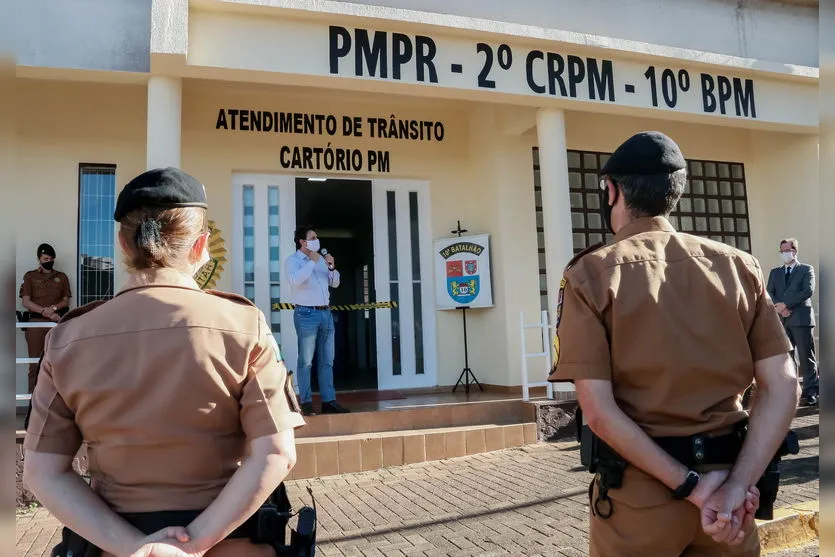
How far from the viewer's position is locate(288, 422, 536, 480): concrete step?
5.41 m

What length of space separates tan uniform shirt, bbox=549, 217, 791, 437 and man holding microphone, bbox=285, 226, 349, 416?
4.50 meters

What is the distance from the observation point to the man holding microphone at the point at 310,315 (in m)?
6.03

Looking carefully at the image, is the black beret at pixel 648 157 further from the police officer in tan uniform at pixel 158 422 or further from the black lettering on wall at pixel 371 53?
the black lettering on wall at pixel 371 53

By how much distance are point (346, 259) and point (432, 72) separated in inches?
300

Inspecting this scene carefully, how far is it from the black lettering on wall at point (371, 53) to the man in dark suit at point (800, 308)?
520cm

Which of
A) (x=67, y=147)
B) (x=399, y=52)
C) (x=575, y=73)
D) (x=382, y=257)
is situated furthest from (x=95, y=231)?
(x=575, y=73)

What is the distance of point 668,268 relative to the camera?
176 centimetres

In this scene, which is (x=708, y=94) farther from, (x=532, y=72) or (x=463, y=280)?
(x=463, y=280)

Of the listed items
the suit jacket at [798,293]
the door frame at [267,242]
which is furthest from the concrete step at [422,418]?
the suit jacket at [798,293]

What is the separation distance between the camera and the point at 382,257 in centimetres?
793

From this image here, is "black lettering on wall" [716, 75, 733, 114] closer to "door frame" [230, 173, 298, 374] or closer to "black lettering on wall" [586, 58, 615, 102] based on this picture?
"black lettering on wall" [586, 58, 615, 102]

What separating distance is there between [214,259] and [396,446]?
3079mm

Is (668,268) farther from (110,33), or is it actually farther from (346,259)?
(346,259)

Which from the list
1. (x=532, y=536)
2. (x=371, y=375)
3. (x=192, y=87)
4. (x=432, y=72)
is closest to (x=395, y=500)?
(x=532, y=536)
